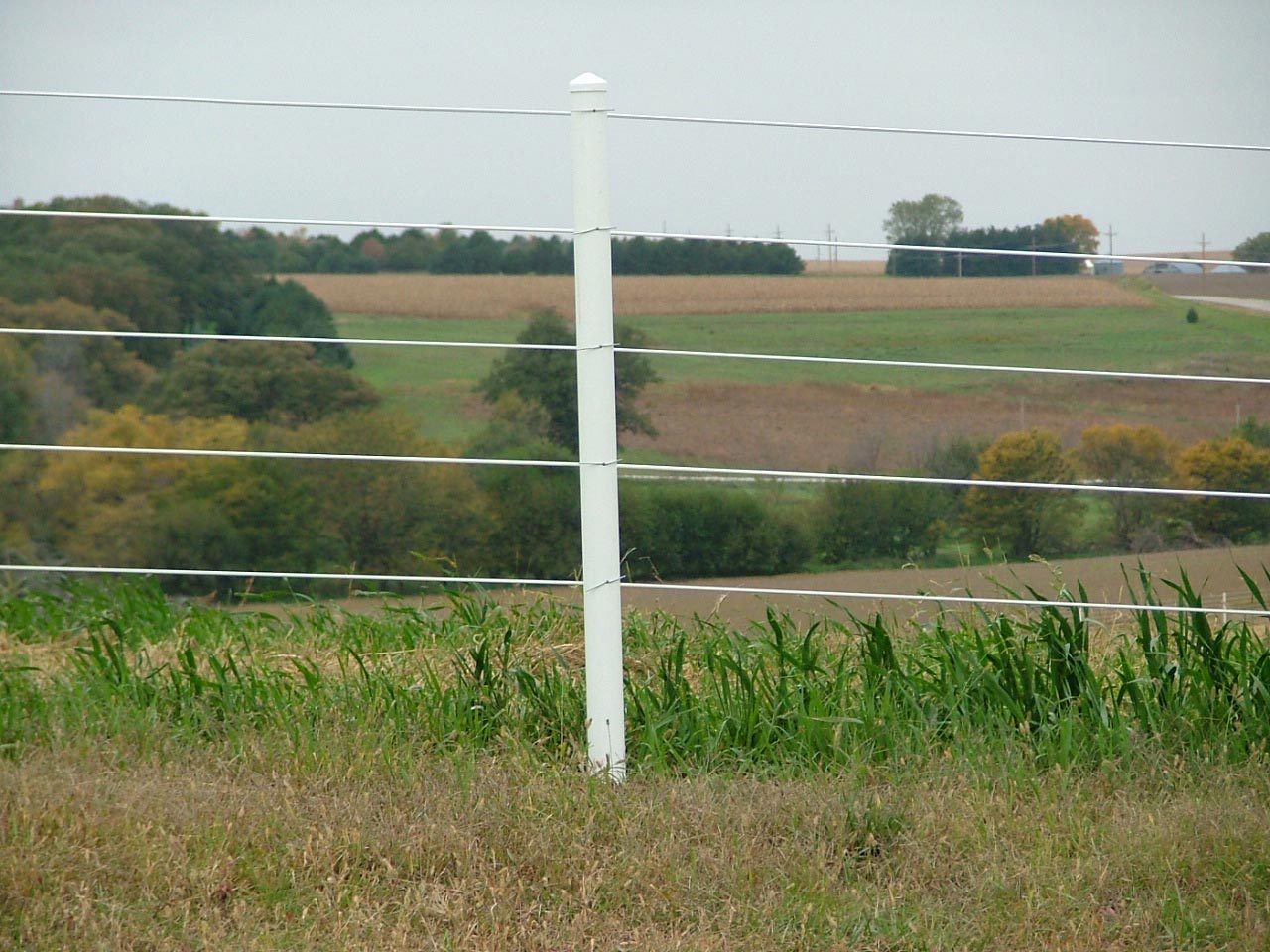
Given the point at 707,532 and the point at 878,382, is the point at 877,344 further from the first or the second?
the point at 707,532

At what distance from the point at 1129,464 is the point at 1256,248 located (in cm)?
187

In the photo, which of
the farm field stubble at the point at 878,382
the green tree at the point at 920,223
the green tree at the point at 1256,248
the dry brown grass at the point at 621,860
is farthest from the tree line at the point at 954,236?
the dry brown grass at the point at 621,860

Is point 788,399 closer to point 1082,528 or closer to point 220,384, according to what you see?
point 1082,528

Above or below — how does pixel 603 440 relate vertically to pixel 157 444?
above

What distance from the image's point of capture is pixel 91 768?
2.07 metres

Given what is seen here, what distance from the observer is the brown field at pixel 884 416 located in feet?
22.6

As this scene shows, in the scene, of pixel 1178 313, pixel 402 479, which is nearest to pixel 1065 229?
pixel 1178 313

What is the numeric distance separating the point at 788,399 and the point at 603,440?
572cm

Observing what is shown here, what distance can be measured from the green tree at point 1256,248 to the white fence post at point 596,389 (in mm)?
3486

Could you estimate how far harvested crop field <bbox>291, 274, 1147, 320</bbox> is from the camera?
24.3 feet

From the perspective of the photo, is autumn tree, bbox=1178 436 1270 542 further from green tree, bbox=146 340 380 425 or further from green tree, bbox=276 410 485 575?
green tree, bbox=146 340 380 425

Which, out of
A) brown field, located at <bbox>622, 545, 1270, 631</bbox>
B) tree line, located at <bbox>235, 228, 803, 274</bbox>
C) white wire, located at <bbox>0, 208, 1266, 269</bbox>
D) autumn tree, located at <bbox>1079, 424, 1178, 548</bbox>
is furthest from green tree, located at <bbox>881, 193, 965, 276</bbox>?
white wire, located at <bbox>0, 208, 1266, 269</bbox>

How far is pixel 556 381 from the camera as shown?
7.53 meters

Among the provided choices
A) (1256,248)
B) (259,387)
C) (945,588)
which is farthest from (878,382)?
(945,588)
